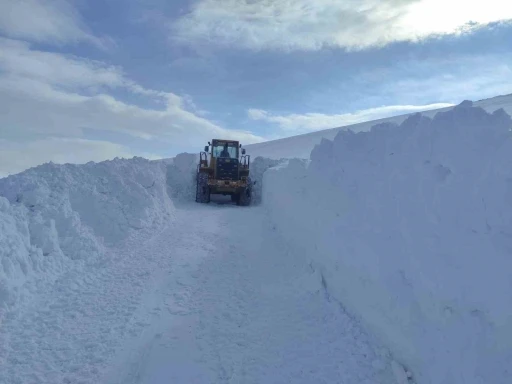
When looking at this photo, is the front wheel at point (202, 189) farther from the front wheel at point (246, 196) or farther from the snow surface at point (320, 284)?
the snow surface at point (320, 284)

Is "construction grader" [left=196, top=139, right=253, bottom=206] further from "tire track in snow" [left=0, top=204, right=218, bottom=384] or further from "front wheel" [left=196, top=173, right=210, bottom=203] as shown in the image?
"tire track in snow" [left=0, top=204, right=218, bottom=384]

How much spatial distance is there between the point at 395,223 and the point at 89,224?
7137 mm

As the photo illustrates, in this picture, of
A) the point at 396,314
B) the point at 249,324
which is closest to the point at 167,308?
the point at 249,324

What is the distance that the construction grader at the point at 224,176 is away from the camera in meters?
18.4

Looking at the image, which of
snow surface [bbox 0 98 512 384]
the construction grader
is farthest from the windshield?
snow surface [bbox 0 98 512 384]

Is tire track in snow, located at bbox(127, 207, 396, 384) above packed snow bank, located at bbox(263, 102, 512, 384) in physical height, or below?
below

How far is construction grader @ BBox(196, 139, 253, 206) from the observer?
18.4 m

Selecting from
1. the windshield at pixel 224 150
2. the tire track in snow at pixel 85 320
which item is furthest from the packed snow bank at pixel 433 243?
the windshield at pixel 224 150

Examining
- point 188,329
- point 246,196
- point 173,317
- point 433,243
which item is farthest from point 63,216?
point 246,196

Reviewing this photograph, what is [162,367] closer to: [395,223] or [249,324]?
[249,324]

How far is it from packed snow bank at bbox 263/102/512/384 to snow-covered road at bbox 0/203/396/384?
571 millimetres

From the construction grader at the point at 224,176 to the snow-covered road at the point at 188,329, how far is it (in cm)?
1005

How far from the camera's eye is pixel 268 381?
448cm

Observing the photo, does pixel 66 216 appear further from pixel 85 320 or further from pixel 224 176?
pixel 224 176
